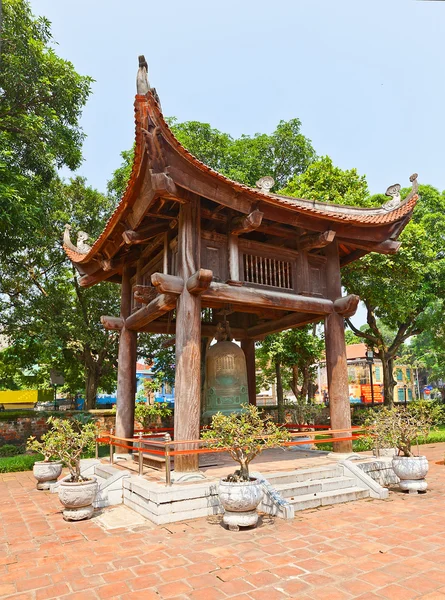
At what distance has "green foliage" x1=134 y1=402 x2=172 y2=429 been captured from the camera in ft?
62.1

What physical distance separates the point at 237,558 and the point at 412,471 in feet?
15.8

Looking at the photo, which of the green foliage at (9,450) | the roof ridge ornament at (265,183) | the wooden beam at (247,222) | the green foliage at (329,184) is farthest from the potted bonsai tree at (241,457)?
the green foliage at (329,184)

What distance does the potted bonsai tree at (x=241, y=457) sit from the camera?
636cm

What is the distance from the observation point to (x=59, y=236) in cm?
2177

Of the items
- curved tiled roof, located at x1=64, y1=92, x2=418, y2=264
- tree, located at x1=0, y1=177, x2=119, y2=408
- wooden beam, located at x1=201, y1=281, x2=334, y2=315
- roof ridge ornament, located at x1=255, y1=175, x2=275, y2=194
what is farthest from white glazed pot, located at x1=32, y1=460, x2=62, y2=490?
tree, located at x1=0, y1=177, x2=119, y2=408

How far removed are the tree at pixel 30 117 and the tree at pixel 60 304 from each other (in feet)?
10.9

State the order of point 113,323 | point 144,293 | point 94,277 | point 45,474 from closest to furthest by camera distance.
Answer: point 144,293 < point 45,474 < point 113,323 < point 94,277

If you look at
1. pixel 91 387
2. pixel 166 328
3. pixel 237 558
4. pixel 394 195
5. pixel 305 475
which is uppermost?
pixel 394 195

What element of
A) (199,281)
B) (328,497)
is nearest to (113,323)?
(199,281)

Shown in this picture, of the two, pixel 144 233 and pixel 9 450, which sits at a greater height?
pixel 144 233

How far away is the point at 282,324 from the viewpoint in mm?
11898

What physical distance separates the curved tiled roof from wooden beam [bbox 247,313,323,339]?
2.64 m

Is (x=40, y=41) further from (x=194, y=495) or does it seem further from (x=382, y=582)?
(x=382, y=582)

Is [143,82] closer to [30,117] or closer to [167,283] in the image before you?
[167,283]
